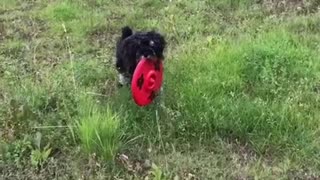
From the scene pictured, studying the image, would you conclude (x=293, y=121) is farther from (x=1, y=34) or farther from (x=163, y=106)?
(x=1, y=34)

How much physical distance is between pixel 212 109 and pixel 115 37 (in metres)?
1.83

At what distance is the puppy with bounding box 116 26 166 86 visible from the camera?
416 centimetres

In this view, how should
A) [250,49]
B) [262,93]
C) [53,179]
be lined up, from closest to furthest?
1. [53,179]
2. [262,93]
3. [250,49]

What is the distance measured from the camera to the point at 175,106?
13.7 ft

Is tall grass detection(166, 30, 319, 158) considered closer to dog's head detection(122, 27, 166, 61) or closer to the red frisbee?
the red frisbee

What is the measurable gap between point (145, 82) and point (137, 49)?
1.03ft

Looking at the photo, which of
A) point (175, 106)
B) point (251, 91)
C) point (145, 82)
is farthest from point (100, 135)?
point (251, 91)

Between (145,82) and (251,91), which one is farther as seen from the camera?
(251,91)

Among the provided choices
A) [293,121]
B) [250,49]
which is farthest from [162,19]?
[293,121]

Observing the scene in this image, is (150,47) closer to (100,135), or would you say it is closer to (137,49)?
(137,49)

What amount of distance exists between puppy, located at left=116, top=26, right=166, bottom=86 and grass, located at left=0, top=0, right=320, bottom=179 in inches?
7.7

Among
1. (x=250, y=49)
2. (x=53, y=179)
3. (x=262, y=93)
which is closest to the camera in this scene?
(x=53, y=179)

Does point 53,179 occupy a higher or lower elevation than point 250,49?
lower

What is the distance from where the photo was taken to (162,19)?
595 cm
